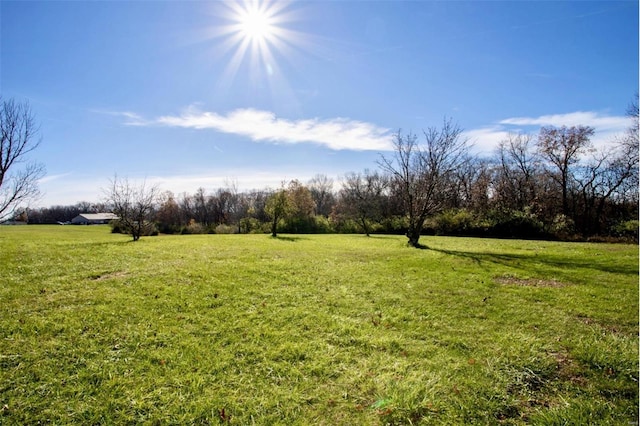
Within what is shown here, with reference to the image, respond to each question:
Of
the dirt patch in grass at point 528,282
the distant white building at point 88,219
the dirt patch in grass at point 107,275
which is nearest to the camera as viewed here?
the dirt patch in grass at point 107,275

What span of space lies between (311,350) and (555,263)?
12.7 m

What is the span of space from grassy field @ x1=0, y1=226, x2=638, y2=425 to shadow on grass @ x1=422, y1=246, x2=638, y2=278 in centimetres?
224

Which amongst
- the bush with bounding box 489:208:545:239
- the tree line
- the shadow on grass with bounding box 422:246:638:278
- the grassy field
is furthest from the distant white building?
the shadow on grass with bounding box 422:246:638:278

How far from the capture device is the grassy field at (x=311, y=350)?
3340 millimetres

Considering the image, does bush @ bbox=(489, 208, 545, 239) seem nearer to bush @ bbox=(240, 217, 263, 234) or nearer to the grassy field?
the grassy field

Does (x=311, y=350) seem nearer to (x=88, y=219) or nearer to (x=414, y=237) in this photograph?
(x=414, y=237)

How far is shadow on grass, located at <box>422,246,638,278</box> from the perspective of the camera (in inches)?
421

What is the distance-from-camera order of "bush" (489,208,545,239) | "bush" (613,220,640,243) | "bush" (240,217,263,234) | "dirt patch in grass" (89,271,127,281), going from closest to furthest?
"dirt patch in grass" (89,271,127,281)
"bush" (613,220,640,243)
"bush" (489,208,545,239)
"bush" (240,217,263,234)

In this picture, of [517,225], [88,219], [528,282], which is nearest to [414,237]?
[528,282]

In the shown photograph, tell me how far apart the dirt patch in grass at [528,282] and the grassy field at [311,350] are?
130mm

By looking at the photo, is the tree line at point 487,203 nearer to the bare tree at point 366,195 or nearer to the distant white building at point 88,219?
the bare tree at point 366,195

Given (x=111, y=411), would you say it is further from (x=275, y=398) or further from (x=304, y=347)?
(x=304, y=347)

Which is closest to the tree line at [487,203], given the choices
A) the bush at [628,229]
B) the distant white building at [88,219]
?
the bush at [628,229]

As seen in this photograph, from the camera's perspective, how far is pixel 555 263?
12.1 m
